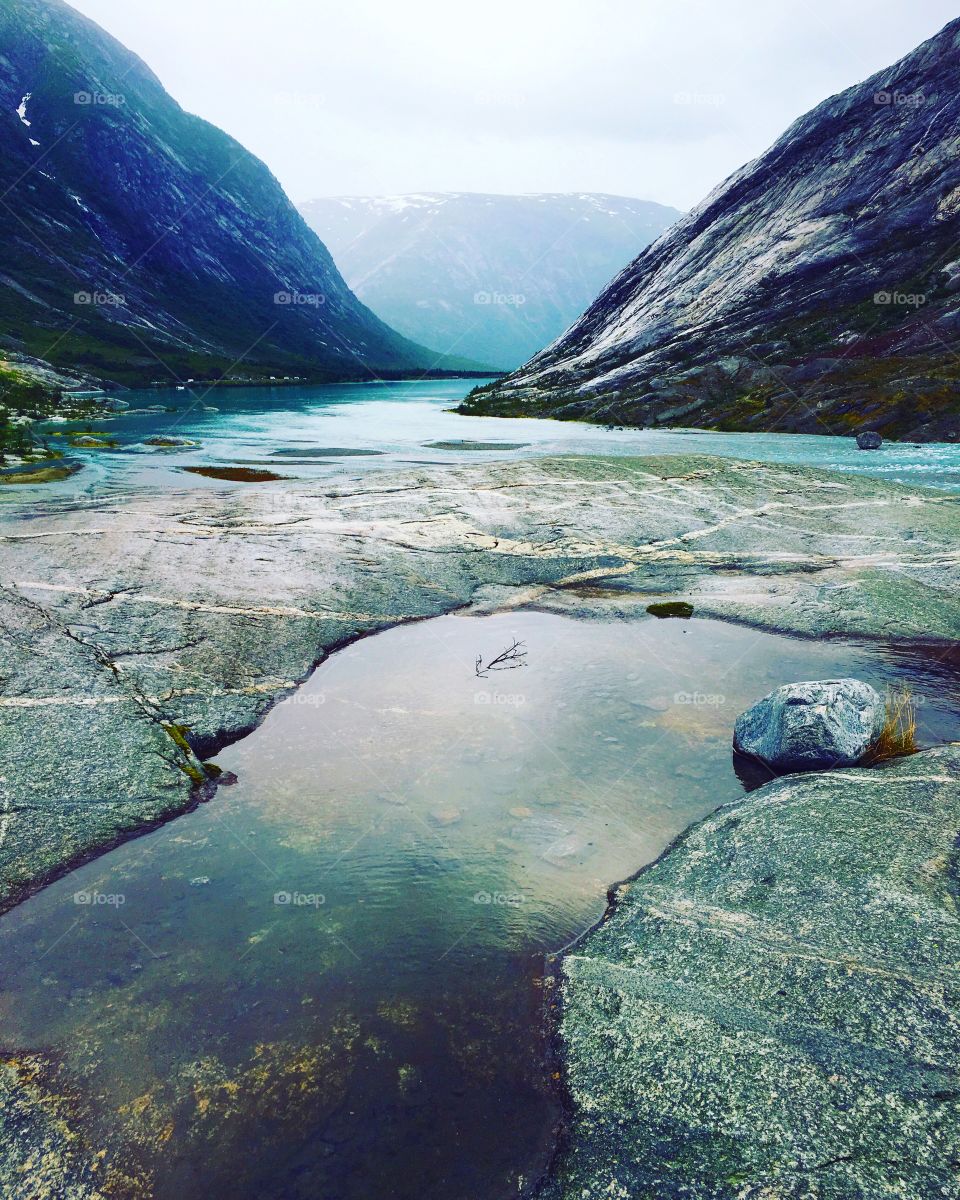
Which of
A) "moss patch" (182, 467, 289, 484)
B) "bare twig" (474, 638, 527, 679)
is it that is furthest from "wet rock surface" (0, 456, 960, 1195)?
"moss patch" (182, 467, 289, 484)

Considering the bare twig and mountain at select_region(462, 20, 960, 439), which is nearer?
the bare twig

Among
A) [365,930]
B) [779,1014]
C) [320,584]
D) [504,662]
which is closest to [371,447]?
[320,584]

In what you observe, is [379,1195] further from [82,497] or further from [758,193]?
[758,193]

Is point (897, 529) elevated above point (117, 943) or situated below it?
above

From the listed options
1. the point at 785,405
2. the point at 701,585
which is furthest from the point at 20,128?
Result: the point at 701,585

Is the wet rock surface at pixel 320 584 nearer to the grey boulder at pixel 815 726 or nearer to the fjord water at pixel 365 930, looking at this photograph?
the fjord water at pixel 365 930

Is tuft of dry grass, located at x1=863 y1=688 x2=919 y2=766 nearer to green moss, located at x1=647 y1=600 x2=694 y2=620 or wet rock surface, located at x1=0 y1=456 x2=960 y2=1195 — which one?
wet rock surface, located at x1=0 y1=456 x2=960 y2=1195
